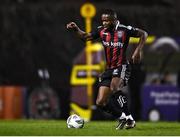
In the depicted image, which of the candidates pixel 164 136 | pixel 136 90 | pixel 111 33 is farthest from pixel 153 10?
pixel 164 136

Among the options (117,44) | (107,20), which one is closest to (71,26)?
(107,20)

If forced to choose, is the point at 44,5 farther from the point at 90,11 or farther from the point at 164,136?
the point at 164,136

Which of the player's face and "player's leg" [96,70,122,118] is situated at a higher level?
the player's face

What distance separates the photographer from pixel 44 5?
33.5 metres

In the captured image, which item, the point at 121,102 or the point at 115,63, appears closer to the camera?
the point at 121,102

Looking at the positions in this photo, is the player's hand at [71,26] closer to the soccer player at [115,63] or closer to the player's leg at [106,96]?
the soccer player at [115,63]

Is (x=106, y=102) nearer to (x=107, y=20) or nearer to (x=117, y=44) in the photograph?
(x=117, y=44)

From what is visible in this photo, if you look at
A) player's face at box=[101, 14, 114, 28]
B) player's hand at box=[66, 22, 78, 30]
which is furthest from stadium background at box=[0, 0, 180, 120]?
player's face at box=[101, 14, 114, 28]

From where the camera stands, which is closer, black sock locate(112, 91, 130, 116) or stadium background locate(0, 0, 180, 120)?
black sock locate(112, 91, 130, 116)

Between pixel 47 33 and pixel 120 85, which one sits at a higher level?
pixel 47 33

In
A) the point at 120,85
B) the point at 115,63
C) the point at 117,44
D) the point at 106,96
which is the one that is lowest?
the point at 106,96

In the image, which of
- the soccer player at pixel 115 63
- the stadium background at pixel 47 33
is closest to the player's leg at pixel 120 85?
the soccer player at pixel 115 63

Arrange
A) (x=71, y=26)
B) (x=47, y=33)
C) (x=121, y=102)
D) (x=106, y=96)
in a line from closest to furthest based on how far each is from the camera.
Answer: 1. (x=121, y=102)
2. (x=106, y=96)
3. (x=71, y=26)
4. (x=47, y=33)

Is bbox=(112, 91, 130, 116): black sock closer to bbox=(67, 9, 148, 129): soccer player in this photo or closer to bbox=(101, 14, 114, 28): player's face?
bbox=(67, 9, 148, 129): soccer player
